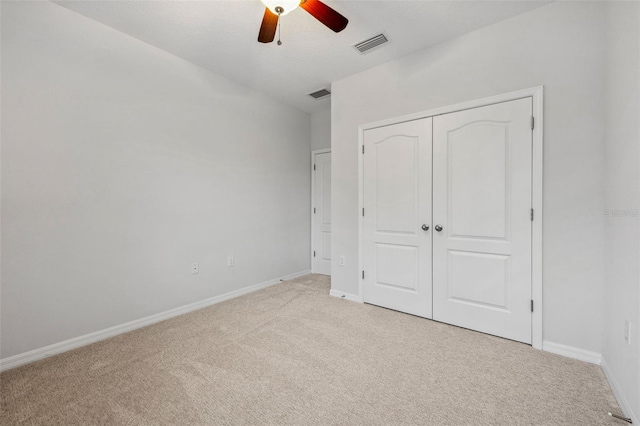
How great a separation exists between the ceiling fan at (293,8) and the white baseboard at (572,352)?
110 inches

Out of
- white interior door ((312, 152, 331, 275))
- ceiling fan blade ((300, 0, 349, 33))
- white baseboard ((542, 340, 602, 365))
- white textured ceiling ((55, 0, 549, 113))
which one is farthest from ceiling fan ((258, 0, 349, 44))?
white baseboard ((542, 340, 602, 365))

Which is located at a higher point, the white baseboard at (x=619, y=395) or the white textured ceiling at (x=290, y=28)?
the white textured ceiling at (x=290, y=28)

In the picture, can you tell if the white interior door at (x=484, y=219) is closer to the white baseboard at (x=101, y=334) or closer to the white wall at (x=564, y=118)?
the white wall at (x=564, y=118)

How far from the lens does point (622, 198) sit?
1.59m

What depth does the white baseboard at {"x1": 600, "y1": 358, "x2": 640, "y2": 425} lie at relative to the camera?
1.36 meters

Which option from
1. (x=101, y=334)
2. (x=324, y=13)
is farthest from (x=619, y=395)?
(x=101, y=334)

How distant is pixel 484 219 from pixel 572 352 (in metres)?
1.12

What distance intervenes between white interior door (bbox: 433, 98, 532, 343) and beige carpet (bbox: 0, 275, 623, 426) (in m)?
0.23

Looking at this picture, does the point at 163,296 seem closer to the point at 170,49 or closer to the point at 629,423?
the point at 170,49

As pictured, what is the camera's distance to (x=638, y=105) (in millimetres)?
1392

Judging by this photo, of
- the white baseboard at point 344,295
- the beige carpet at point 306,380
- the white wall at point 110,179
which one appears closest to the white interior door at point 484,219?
the beige carpet at point 306,380

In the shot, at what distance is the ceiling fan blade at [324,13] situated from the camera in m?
1.74

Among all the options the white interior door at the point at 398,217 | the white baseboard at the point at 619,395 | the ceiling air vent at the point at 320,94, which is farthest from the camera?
the ceiling air vent at the point at 320,94

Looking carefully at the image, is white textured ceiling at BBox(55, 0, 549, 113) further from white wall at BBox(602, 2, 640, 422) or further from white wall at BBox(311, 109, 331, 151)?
white wall at BBox(311, 109, 331, 151)
